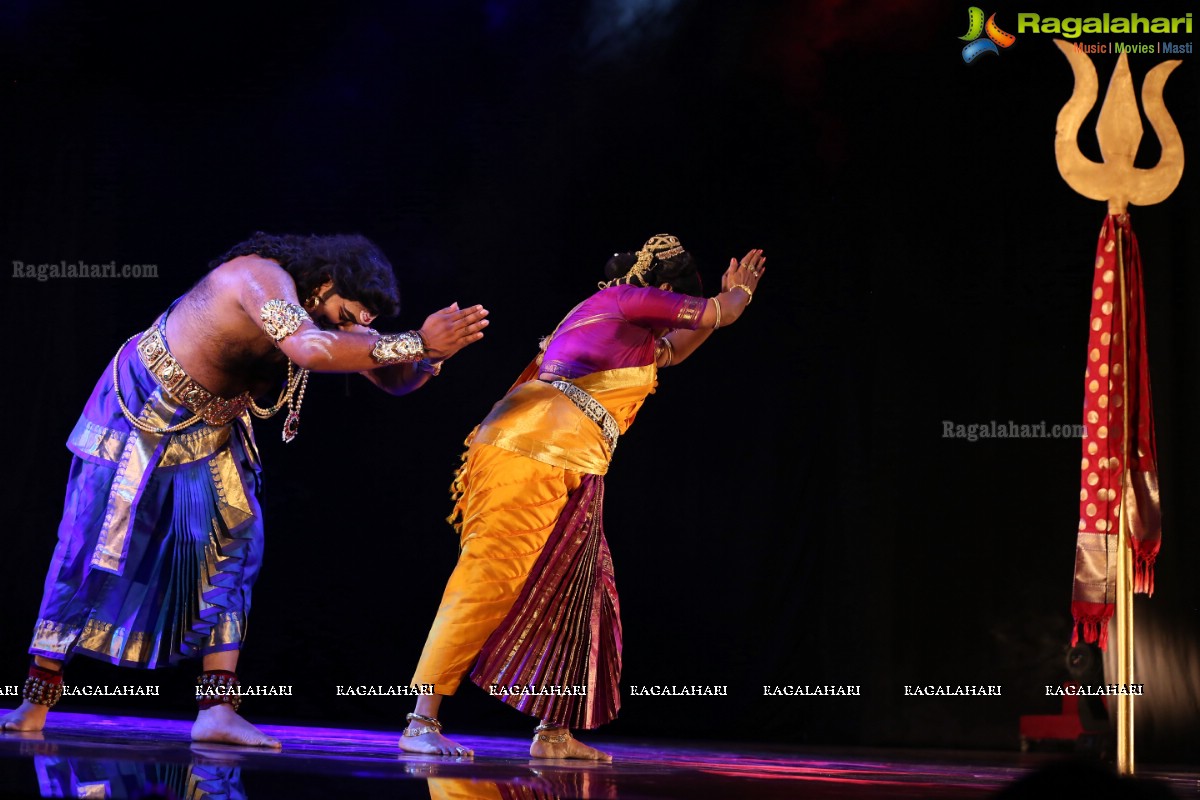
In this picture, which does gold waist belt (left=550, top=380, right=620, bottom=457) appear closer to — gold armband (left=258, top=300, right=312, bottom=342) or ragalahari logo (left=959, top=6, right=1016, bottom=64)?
gold armband (left=258, top=300, right=312, bottom=342)

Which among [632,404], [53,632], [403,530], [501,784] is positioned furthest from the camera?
[403,530]

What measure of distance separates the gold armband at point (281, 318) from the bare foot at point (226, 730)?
3.05 ft

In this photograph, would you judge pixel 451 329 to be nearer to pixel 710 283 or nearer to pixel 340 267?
pixel 340 267

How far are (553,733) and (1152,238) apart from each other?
276 cm

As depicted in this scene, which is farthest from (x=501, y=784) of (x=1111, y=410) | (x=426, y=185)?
(x=426, y=185)

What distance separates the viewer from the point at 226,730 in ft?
10.4

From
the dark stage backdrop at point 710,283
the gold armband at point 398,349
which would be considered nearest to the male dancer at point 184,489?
the gold armband at point 398,349

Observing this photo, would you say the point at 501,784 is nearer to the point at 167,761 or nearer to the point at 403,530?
the point at 167,761

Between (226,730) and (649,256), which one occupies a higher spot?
(649,256)

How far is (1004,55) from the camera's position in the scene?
15.6ft

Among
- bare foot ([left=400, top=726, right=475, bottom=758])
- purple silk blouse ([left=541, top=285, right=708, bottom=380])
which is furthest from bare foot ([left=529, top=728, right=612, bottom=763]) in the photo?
purple silk blouse ([left=541, top=285, right=708, bottom=380])

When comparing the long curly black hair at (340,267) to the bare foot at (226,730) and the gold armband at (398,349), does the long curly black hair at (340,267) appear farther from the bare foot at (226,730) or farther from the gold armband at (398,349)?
the bare foot at (226,730)

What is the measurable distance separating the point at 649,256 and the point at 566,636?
106 cm

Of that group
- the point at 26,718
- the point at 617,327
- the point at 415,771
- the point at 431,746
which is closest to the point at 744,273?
the point at 617,327
